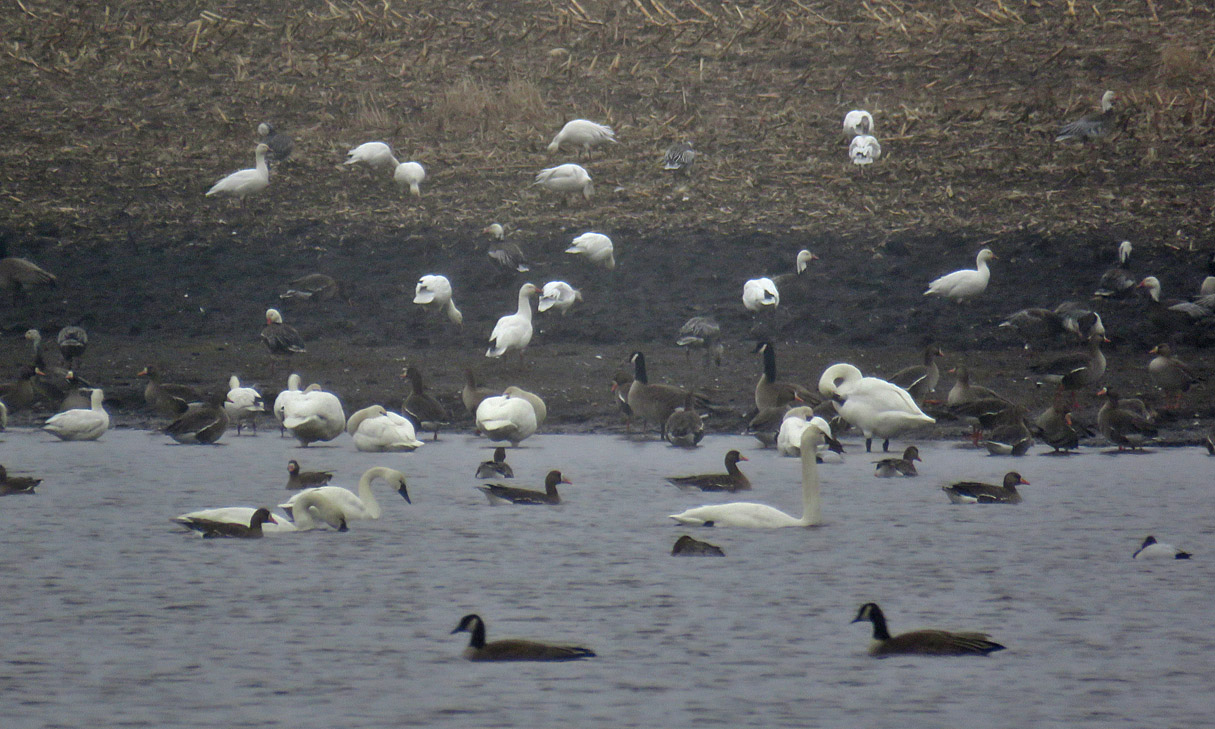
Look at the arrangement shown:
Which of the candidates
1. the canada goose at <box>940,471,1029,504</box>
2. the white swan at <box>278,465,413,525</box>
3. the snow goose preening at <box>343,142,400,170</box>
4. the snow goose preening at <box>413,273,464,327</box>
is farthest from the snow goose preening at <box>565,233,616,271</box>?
the canada goose at <box>940,471,1029,504</box>

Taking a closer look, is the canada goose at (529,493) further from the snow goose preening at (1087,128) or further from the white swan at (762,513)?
the snow goose preening at (1087,128)

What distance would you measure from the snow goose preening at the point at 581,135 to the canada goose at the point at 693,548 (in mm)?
14326

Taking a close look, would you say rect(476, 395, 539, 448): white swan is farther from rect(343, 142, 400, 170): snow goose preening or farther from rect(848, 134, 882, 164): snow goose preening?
rect(848, 134, 882, 164): snow goose preening

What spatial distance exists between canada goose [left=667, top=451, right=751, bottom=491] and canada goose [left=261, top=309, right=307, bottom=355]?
6611 millimetres

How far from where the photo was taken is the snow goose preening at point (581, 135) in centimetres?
2319

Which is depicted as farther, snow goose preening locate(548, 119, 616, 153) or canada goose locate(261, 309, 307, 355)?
snow goose preening locate(548, 119, 616, 153)

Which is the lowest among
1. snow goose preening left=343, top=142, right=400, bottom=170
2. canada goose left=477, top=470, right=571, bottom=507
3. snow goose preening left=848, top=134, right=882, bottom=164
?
canada goose left=477, top=470, right=571, bottom=507

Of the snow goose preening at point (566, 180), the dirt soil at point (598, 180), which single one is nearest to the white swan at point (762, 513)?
the dirt soil at point (598, 180)

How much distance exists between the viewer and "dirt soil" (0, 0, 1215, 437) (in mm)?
18094

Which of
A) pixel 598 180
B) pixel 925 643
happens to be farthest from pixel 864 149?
pixel 925 643

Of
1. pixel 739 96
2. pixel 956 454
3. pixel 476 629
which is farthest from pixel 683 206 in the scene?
pixel 476 629

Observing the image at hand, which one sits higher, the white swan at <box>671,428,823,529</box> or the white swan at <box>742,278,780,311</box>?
the white swan at <box>742,278,780,311</box>

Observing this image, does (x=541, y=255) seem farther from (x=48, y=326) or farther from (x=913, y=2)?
(x=913, y=2)

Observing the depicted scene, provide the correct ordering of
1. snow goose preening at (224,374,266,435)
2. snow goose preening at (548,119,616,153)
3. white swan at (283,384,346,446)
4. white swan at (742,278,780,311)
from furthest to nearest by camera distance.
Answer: snow goose preening at (548,119,616,153)
white swan at (742,278,780,311)
snow goose preening at (224,374,266,435)
white swan at (283,384,346,446)
